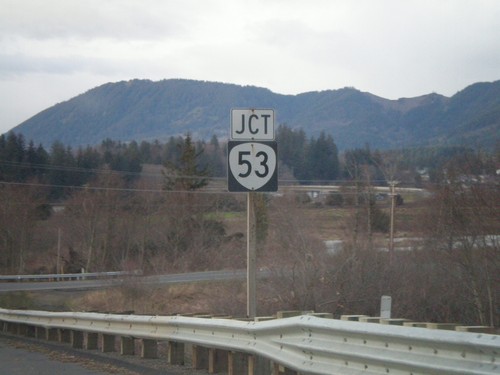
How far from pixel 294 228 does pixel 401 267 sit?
16.4 ft

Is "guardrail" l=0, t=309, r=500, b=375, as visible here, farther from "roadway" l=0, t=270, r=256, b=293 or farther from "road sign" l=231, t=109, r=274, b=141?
"roadway" l=0, t=270, r=256, b=293

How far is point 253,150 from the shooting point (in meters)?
10.4

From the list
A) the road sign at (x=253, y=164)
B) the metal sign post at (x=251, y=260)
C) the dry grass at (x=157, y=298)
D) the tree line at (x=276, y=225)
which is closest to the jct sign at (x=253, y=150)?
the road sign at (x=253, y=164)

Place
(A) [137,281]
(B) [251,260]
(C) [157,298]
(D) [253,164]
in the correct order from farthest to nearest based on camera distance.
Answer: (C) [157,298], (A) [137,281], (B) [251,260], (D) [253,164]

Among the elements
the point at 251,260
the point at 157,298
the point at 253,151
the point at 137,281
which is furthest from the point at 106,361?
the point at 157,298

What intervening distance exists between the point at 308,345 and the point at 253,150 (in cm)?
396

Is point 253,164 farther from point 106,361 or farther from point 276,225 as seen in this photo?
point 276,225

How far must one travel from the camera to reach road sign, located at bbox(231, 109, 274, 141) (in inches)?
408

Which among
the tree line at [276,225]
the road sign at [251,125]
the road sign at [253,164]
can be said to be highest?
the road sign at [251,125]

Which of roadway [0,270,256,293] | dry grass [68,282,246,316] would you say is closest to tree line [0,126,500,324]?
roadway [0,270,256,293]

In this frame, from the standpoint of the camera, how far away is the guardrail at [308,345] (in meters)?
5.50

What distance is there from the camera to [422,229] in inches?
1283

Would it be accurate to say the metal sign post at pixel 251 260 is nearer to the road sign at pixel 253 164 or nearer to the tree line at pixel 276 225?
the road sign at pixel 253 164

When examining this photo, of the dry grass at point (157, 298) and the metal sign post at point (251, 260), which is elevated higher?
the metal sign post at point (251, 260)
